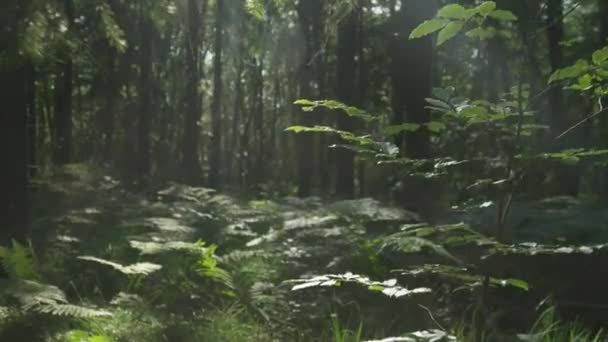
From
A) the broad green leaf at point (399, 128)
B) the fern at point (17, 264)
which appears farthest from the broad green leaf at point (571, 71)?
the fern at point (17, 264)

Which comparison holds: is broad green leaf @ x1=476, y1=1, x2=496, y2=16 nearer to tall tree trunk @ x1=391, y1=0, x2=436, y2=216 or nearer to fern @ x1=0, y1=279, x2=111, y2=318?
fern @ x1=0, y1=279, x2=111, y2=318

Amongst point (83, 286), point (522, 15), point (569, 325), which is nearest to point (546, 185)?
point (569, 325)

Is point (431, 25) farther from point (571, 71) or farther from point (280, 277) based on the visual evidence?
point (280, 277)

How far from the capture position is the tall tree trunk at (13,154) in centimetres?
655

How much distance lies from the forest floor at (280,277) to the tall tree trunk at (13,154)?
36cm

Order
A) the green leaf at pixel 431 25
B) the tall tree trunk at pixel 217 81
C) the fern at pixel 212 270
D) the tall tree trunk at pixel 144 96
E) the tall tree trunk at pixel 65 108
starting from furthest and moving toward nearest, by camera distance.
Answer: the tall tree trunk at pixel 144 96 < the tall tree trunk at pixel 65 108 < the tall tree trunk at pixel 217 81 < the fern at pixel 212 270 < the green leaf at pixel 431 25

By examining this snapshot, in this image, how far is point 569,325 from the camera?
4895 millimetres

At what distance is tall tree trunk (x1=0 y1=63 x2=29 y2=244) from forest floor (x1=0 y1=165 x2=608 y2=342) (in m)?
0.36

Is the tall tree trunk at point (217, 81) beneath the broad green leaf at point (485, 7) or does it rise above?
above

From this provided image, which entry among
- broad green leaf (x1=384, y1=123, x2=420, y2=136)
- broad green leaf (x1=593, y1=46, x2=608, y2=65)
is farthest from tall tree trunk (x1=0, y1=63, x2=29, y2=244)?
broad green leaf (x1=593, y1=46, x2=608, y2=65)

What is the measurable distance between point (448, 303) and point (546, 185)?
27.5 ft

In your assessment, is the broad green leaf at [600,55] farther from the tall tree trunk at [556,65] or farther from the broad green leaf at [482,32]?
the tall tree trunk at [556,65]

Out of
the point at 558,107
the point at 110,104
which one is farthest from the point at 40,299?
the point at 110,104

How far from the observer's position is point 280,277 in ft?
21.0
